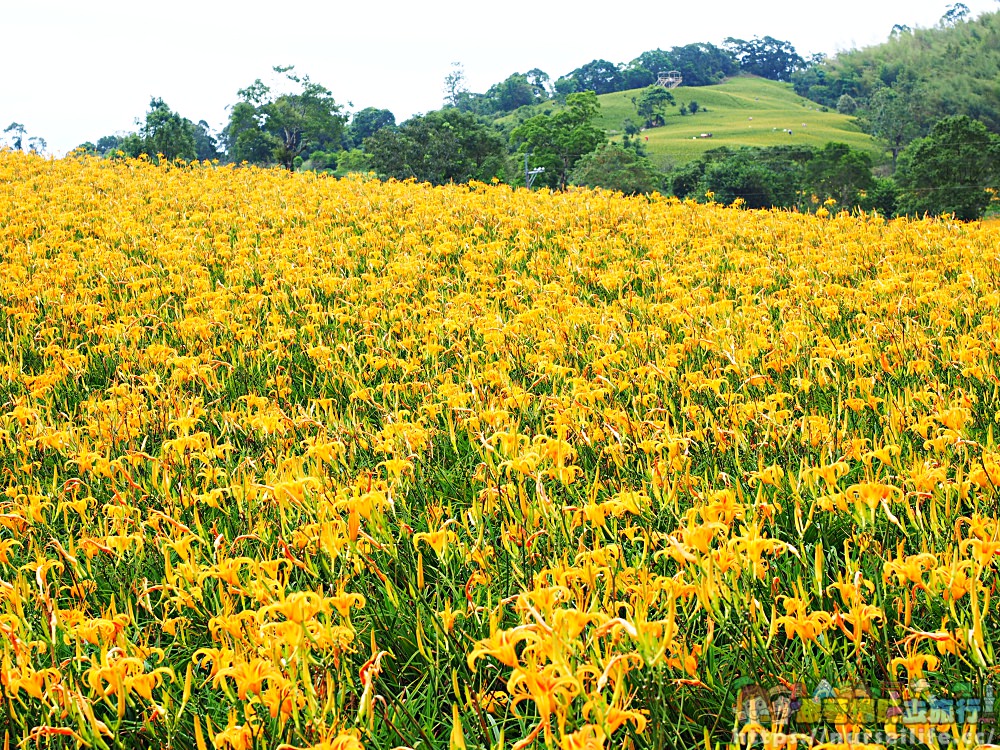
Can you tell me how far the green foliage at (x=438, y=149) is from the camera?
1800 inches

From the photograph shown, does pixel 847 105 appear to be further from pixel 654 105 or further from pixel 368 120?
pixel 368 120

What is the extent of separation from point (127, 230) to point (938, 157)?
133 feet

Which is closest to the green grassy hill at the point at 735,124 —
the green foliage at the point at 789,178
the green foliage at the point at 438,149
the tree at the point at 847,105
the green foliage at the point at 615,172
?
the tree at the point at 847,105

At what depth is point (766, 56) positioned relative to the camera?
14838 cm

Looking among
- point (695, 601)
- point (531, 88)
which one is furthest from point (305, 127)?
point (531, 88)

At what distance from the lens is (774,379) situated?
3.66 meters

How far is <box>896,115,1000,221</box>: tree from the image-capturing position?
122 ft

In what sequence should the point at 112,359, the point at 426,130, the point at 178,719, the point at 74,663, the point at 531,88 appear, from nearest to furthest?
1. the point at 178,719
2. the point at 74,663
3. the point at 112,359
4. the point at 426,130
5. the point at 531,88

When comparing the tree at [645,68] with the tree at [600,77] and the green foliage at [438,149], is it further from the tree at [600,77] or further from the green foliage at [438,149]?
the green foliage at [438,149]

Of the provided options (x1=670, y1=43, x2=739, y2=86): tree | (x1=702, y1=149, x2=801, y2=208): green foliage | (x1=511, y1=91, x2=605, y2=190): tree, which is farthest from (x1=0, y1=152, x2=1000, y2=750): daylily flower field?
(x1=670, y1=43, x2=739, y2=86): tree

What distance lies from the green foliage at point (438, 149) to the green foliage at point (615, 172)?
17.9 ft

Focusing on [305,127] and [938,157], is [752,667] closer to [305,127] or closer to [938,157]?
[938,157]

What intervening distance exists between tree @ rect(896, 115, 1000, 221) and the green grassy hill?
109 feet

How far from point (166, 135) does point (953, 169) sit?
41177mm
